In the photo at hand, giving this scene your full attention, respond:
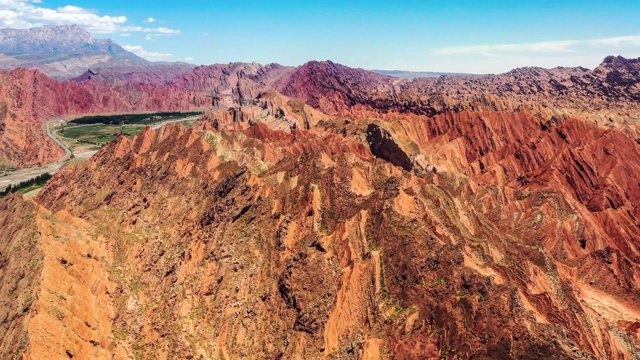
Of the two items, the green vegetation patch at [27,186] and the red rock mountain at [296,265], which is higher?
the red rock mountain at [296,265]

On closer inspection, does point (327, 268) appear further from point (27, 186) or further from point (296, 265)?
point (27, 186)

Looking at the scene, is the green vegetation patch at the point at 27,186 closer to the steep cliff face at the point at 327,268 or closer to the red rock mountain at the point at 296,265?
the red rock mountain at the point at 296,265

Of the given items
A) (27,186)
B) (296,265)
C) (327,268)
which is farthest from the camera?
(27,186)

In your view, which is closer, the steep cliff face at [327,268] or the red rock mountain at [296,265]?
the steep cliff face at [327,268]

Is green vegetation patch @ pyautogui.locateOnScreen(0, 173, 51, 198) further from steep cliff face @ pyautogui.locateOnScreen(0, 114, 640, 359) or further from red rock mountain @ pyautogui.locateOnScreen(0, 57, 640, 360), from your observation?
steep cliff face @ pyautogui.locateOnScreen(0, 114, 640, 359)

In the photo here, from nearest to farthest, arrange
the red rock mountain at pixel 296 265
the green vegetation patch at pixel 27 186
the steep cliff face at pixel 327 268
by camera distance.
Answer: the steep cliff face at pixel 327 268, the red rock mountain at pixel 296 265, the green vegetation patch at pixel 27 186

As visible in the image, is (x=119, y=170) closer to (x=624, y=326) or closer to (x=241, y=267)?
(x=241, y=267)

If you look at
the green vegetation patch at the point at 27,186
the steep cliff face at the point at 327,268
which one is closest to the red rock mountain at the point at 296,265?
the steep cliff face at the point at 327,268

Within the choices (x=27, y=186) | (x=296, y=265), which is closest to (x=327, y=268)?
(x=296, y=265)

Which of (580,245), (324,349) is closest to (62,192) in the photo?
(324,349)
